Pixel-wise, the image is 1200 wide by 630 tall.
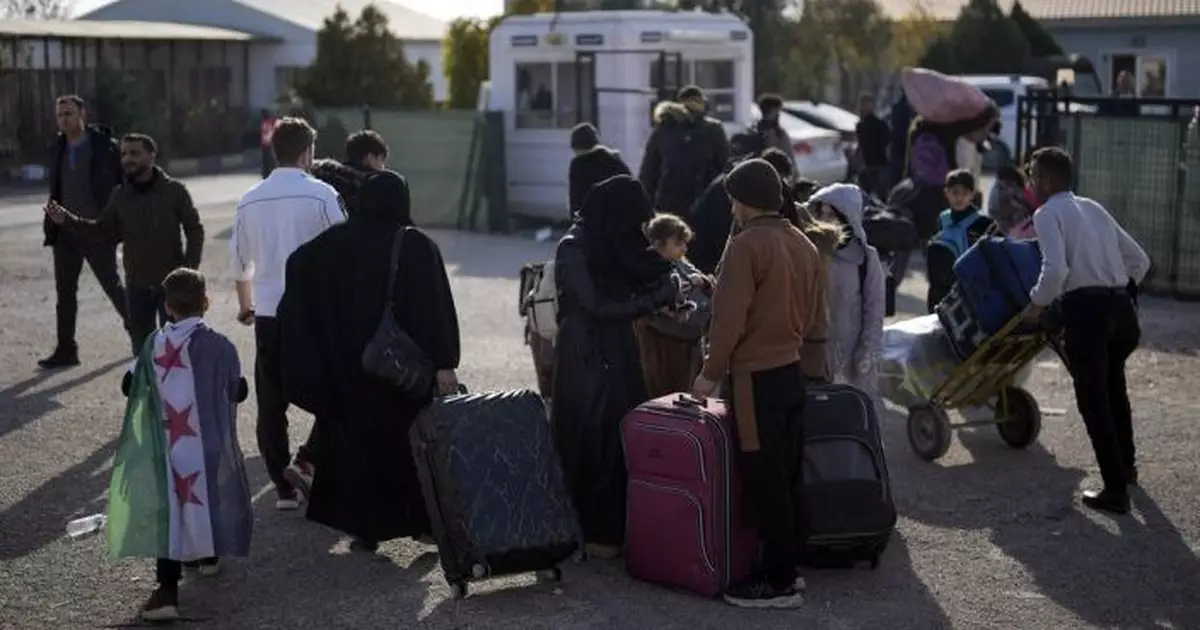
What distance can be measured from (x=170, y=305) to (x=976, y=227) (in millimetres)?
5471

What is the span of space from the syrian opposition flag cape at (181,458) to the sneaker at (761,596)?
190cm

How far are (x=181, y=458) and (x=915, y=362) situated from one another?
446cm

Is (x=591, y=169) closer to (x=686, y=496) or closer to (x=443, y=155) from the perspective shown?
(x=686, y=496)

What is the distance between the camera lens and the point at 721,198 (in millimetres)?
10578

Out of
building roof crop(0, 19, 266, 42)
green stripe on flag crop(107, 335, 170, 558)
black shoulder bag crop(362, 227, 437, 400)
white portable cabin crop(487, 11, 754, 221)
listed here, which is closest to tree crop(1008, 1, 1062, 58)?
building roof crop(0, 19, 266, 42)

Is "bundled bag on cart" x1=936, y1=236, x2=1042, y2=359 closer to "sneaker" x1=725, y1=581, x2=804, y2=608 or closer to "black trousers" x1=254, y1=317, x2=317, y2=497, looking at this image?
"sneaker" x1=725, y1=581, x2=804, y2=608

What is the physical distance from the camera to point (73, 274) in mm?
12953

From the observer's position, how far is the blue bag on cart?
9477mm

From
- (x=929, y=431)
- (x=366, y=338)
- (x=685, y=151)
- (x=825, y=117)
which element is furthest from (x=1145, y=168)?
(x=825, y=117)

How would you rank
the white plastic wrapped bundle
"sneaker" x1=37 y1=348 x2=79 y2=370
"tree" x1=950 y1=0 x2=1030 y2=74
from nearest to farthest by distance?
1. the white plastic wrapped bundle
2. "sneaker" x1=37 y1=348 x2=79 y2=370
3. "tree" x1=950 y1=0 x2=1030 y2=74

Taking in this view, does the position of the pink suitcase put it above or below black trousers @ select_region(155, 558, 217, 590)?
above

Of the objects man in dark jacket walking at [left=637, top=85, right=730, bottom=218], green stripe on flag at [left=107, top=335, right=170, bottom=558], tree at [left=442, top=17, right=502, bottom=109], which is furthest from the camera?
tree at [left=442, top=17, right=502, bottom=109]

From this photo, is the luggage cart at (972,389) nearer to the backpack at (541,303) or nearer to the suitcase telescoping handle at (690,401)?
the backpack at (541,303)

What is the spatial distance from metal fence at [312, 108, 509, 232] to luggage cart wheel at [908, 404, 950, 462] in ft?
40.7
